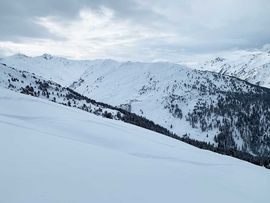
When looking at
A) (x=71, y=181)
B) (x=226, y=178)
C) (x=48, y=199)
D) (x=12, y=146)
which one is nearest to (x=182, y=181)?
(x=226, y=178)

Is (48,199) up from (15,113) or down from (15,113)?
down

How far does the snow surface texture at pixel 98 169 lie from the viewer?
→ 6.99 metres

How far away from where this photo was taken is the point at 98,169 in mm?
8625

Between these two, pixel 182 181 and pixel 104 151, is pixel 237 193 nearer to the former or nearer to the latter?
pixel 182 181

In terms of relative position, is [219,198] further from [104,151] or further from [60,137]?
[60,137]

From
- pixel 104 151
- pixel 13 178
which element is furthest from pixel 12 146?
pixel 104 151

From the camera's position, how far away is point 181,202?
773 centimetres

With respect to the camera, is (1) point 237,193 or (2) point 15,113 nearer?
(1) point 237,193

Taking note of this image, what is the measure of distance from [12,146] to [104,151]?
2.82 meters

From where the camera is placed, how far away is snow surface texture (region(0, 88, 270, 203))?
22.9 feet

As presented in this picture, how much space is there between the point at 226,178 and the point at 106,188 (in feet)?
15.7

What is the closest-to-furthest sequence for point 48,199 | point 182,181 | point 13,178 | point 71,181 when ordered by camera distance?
1. point 48,199
2. point 13,178
3. point 71,181
4. point 182,181

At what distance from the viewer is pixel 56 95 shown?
621ft

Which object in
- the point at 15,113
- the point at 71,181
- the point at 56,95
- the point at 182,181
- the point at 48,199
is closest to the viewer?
the point at 48,199
